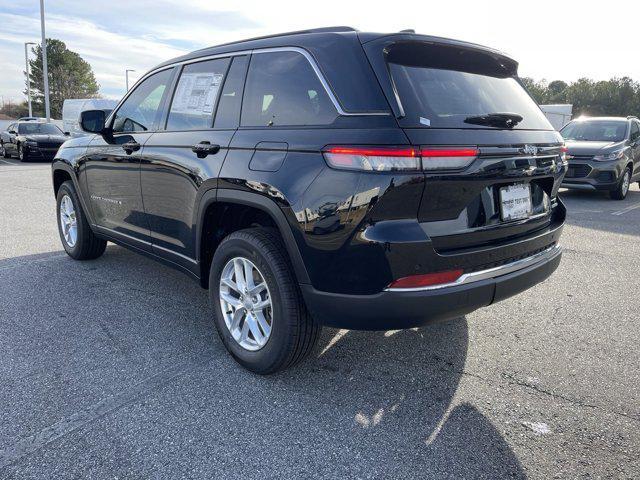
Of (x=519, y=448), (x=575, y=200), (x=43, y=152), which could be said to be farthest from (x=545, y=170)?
(x=43, y=152)

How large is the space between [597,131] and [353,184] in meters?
10.8

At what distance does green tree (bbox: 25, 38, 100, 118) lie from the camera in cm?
5509

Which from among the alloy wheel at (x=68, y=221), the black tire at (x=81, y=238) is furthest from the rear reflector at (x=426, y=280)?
the alloy wheel at (x=68, y=221)

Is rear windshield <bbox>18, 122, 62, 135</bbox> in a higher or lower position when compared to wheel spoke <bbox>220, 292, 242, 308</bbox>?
higher

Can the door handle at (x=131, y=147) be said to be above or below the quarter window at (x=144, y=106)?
below

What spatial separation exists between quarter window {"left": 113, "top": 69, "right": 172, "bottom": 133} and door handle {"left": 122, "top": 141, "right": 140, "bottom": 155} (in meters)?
0.13

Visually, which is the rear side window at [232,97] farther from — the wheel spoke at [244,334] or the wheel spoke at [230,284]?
the wheel spoke at [244,334]

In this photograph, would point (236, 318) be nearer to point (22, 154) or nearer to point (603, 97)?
point (22, 154)

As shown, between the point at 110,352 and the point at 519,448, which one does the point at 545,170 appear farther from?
the point at 110,352

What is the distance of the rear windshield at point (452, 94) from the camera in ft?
7.77

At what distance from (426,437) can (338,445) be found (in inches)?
16.5

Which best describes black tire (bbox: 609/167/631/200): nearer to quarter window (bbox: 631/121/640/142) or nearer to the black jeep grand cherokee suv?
quarter window (bbox: 631/121/640/142)

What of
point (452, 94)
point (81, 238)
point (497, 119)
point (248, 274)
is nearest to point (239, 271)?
point (248, 274)

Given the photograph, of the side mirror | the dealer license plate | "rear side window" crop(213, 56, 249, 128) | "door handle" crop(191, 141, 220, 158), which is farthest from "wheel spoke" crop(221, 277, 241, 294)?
the side mirror
